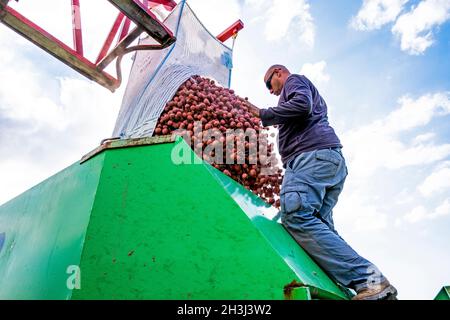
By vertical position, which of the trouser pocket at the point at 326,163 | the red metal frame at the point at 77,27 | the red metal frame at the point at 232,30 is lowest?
the trouser pocket at the point at 326,163

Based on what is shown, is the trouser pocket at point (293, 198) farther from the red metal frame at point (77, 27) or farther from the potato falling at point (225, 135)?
the red metal frame at point (77, 27)

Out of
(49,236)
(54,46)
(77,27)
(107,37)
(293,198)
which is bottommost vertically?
(49,236)

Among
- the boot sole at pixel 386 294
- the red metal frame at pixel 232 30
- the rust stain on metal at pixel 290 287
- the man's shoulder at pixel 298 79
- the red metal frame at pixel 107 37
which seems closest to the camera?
the rust stain on metal at pixel 290 287

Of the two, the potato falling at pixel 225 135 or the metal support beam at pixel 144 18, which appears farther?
the metal support beam at pixel 144 18

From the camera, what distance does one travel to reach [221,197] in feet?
5.19

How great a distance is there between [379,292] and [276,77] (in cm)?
172

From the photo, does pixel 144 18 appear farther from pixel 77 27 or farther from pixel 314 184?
pixel 314 184

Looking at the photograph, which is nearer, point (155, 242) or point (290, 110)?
point (155, 242)

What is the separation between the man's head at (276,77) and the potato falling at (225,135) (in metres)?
0.25

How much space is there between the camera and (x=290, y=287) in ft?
4.42

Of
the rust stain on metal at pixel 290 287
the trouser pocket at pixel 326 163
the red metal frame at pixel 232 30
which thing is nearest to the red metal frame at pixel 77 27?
the red metal frame at pixel 232 30

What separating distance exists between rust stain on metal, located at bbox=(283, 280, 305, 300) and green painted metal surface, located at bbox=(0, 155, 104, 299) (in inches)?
31.3

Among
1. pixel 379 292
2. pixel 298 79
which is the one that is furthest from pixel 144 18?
pixel 379 292

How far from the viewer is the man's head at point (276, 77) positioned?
281 centimetres
